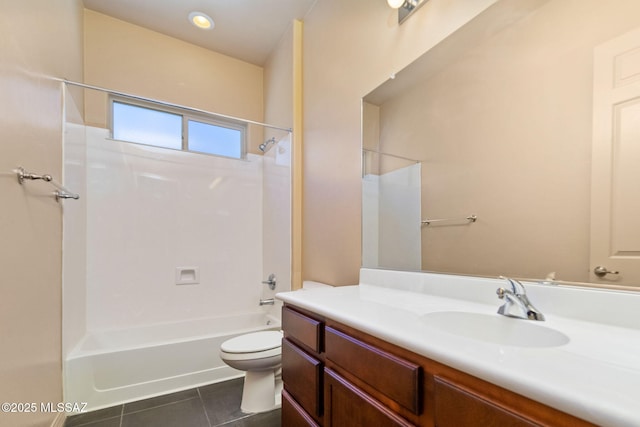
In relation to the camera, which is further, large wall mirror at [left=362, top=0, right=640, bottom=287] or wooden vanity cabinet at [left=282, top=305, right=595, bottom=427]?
large wall mirror at [left=362, top=0, right=640, bottom=287]

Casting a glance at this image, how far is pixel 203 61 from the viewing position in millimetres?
2852

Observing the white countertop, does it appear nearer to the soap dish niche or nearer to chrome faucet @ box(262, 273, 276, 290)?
chrome faucet @ box(262, 273, 276, 290)

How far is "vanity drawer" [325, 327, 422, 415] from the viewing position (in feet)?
2.10

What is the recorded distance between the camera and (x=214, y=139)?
298 centimetres

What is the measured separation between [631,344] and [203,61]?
3.45 metres

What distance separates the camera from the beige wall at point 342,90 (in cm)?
136

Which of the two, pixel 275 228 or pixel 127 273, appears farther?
pixel 275 228

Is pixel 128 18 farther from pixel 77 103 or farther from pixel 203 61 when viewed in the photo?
pixel 77 103

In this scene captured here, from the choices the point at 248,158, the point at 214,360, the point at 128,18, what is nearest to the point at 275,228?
the point at 248,158

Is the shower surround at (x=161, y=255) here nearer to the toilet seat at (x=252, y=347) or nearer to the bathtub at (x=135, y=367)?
the bathtub at (x=135, y=367)

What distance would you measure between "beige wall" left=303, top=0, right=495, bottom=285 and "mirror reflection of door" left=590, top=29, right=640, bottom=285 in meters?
0.53

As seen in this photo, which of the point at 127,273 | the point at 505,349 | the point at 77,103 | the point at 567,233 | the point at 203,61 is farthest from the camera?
the point at 203,61

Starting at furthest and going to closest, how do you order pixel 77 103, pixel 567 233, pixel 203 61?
pixel 203 61
pixel 77 103
pixel 567 233

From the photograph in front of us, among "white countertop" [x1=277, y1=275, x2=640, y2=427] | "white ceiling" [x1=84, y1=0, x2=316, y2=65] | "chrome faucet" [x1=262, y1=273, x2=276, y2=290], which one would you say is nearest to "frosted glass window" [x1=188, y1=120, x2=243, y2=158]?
"white ceiling" [x1=84, y1=0, x2=316, y2=65]
